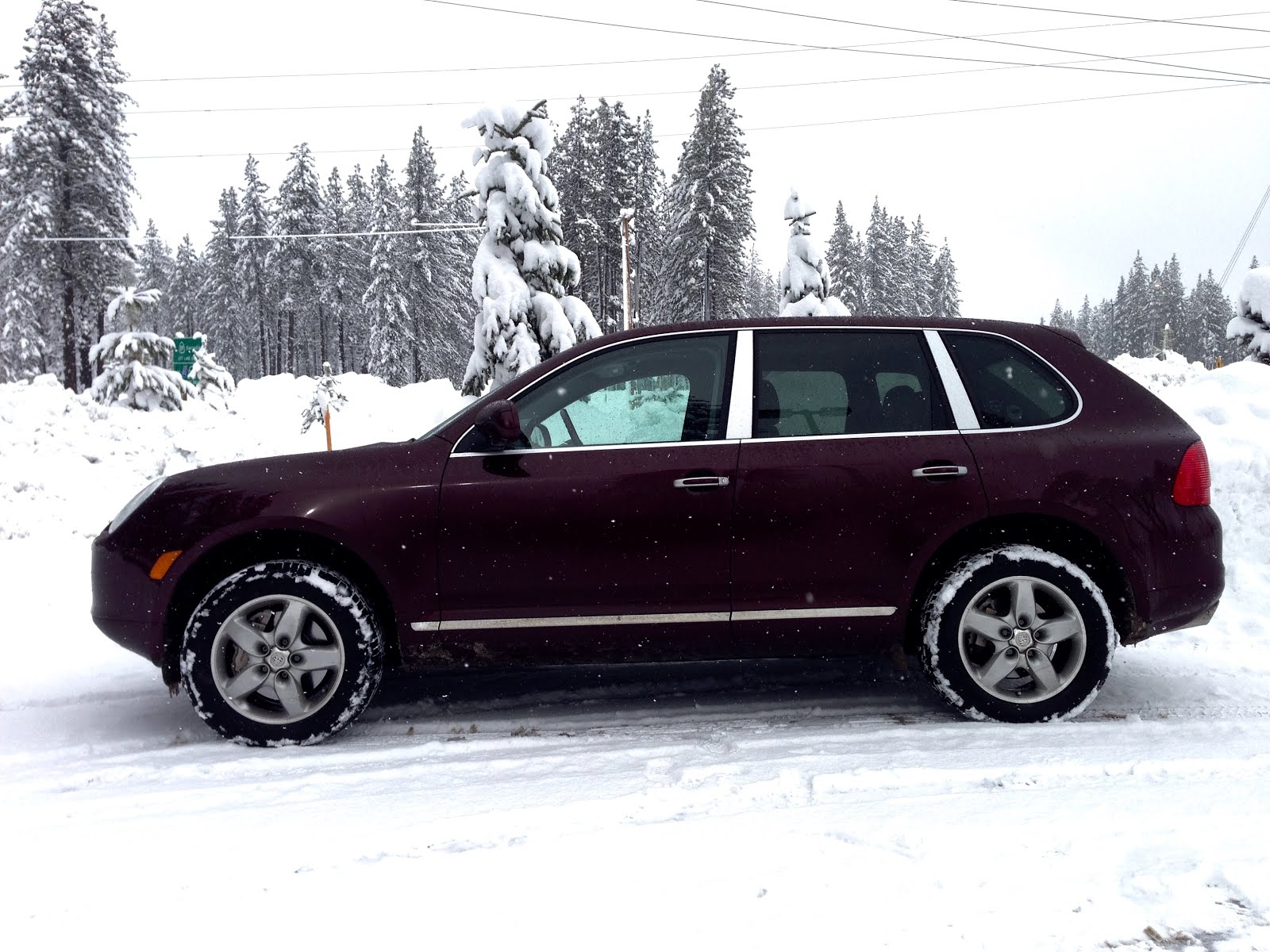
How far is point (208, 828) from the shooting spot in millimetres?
3502

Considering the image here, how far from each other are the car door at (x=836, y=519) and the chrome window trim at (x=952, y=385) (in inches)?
3.1

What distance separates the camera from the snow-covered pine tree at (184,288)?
89500mm

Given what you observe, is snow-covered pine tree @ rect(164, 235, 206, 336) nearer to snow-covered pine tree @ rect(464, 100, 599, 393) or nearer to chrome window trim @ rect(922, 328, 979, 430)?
snow-covered pine tree @ rect(464, 100, 599, 393)

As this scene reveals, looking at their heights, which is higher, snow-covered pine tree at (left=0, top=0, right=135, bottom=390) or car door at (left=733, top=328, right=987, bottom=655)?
snow-covered pine tree at (left=0, top=0, right=135, bottom=390)

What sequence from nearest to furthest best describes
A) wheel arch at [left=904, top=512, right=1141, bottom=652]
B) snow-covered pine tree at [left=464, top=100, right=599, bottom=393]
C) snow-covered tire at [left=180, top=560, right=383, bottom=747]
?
snow-covered tire at [left=180, top=560, right=383, bottom=747] → wheel arch at [left=904, top=512, right=1141, bottom=652] → snow-covered pine tree at [left=464, top=100, right=599, bottom=393]

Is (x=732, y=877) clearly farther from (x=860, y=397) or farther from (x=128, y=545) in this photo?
(x=128, y=545)

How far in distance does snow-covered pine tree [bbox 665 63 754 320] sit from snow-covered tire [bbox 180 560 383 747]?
1791 inches

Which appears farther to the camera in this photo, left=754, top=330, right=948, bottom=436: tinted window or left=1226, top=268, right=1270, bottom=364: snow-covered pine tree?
left=1226, top=268, right=1270, bottom=364: snow-covered pine tree

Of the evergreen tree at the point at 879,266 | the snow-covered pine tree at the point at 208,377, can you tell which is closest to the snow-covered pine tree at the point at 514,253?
the snow-covered pine tree at the point at 208,377

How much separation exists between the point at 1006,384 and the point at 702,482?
62.0 inches

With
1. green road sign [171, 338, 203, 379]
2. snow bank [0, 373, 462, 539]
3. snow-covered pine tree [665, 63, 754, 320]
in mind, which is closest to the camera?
snow bank [0, 373, 462, 539]

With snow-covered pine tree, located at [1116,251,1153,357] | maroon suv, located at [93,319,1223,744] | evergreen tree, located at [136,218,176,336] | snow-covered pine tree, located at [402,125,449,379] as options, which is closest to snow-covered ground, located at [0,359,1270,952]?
maroon suv, located at [93,319,1223,744]

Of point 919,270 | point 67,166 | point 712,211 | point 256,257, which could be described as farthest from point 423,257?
point 919,270

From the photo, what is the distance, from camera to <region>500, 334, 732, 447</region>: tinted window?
4.54 metres
